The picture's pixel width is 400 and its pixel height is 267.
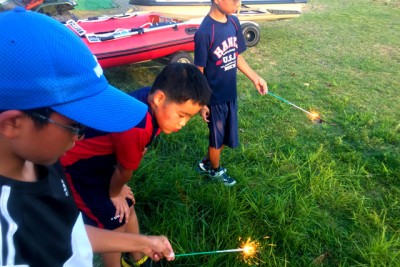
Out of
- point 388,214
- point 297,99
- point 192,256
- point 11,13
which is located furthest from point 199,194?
point 297,99

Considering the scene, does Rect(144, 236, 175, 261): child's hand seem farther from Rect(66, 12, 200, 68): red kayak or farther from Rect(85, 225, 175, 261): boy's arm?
Rect(66, 12, 200, 68): red kayak

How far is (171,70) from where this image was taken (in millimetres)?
2086

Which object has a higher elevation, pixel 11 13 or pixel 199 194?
pixel 11 13

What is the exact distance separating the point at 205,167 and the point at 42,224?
233 centimetres

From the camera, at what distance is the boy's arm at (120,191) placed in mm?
1913

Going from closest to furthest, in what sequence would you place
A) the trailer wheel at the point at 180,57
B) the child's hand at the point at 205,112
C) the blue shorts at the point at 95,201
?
1. the blue shorts at the point at 95,201
2. the child's hand at the point at 205,112
3. the trailer wheel at the point at 180,57

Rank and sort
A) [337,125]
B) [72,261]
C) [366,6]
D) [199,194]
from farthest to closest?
[366,6]
[337,125]
[199,194]
[72,261]

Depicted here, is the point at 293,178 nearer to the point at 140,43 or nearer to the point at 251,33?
the point at 140,43

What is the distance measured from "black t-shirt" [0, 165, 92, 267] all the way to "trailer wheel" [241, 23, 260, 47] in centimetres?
625

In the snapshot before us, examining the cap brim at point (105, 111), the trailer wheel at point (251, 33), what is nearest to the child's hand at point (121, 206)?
the cap brim at point (105, 111)

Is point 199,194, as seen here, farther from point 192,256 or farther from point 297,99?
point 297,99

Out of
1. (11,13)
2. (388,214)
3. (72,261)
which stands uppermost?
(11,13)

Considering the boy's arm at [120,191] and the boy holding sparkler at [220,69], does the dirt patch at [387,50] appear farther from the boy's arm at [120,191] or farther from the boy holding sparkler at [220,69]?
the boy's arm at [120,191]

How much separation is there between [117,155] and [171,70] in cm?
61
